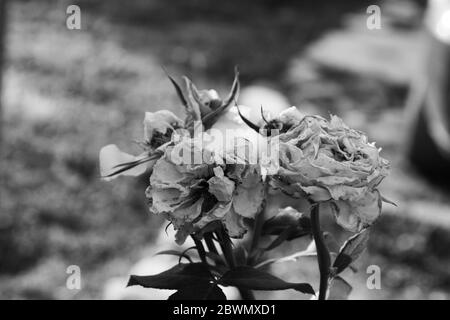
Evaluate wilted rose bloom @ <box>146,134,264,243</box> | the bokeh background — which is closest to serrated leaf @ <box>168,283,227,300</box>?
wilted rose bloom @ <box>146,134,264,243</box>

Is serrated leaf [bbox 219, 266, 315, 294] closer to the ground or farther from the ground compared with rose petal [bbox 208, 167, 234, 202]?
closer to the ground

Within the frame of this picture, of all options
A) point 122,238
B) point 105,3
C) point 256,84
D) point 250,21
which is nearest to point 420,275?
point 122,238

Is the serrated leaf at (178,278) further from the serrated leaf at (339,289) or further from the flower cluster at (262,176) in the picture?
the serrated leaf at (339,289)

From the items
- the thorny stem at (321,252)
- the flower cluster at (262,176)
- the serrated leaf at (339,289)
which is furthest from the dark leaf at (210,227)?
the serrated leaf at (339,289)

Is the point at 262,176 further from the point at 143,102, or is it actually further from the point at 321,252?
the point at 143,102

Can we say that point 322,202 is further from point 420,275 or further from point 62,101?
point 62,101

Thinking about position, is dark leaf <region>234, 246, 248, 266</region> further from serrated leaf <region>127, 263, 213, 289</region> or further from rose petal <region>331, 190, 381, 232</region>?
rose petal <region>331, 190, 381, 232</region>

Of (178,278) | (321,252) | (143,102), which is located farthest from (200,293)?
(143,102)
